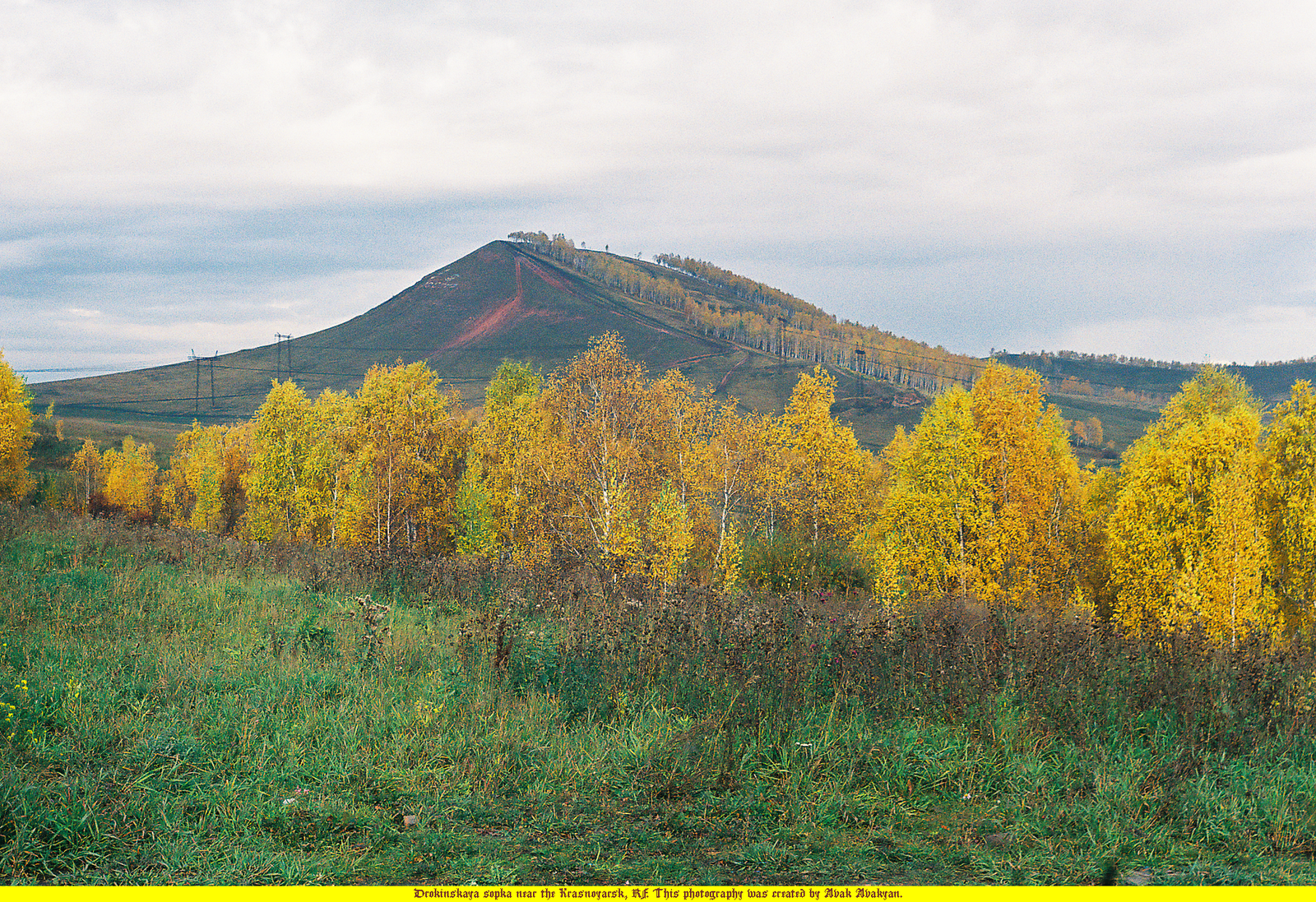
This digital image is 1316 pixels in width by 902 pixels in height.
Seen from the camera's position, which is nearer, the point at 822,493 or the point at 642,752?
the point at 642,752

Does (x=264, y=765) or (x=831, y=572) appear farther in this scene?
(x=831, y=572)

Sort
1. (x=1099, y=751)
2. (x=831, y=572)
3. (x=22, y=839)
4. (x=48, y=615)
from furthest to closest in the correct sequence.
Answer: (x=831, y=572) → (x=48, y=615) → (x=1099, y=751) → (x=22, y=839)

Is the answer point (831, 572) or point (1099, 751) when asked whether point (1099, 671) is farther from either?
point (831, 572)

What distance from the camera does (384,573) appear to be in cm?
1309

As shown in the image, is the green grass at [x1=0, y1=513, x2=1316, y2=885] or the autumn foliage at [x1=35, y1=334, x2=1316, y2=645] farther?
the autumn foliage at [x1=35, y1=334, x2=1316, y2=645]

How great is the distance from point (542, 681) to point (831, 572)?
79.0 ft

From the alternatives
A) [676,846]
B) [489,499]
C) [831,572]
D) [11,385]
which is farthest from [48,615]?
[11,385]

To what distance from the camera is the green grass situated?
177 inches

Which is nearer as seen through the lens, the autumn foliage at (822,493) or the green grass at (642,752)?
the green grass at (642,752)

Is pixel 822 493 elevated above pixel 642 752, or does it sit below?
below

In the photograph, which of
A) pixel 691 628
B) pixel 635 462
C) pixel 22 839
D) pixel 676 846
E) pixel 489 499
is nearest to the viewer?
pixel 22 839

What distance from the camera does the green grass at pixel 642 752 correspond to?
4.49m

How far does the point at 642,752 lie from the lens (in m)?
5.68

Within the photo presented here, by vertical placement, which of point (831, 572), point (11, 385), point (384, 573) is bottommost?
point (831, 572)
